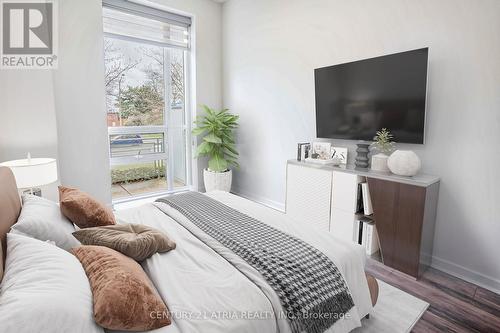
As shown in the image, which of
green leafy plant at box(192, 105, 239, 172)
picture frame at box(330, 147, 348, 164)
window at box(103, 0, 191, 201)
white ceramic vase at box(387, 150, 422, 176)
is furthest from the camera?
green leafy plant at box(192, 105, 239, 172)

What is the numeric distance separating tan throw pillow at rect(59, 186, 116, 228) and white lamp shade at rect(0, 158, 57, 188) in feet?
2.93

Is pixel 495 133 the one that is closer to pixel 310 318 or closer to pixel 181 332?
pixel 310 318

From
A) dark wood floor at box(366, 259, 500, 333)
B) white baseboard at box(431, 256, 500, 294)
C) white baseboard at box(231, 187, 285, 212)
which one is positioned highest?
white baseboard at box(231, 187, 285, 212)

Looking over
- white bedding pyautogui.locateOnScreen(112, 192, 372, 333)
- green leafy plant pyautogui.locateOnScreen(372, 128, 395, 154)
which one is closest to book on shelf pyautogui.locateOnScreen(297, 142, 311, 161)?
green leafy plant pyautogui.locateOnScreen(372, 128, 395, 154)

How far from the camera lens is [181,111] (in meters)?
4.66

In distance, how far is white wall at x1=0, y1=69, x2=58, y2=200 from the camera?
2734mm

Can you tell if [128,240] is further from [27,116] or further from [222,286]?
[27,116]

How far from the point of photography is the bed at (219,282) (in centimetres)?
108

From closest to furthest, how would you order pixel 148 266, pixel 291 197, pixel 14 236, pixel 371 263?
pixel 14 236
pixel 148 266
pixel 371 263
pixel 291 197

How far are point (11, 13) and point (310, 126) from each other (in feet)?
10.9

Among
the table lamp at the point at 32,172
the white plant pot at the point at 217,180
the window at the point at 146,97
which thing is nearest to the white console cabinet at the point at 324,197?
the white plant pot at the point at 217,180

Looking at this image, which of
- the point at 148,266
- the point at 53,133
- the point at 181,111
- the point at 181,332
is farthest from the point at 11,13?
the point at 181,332

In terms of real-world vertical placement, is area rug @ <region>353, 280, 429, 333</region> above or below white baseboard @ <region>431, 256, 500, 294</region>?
below

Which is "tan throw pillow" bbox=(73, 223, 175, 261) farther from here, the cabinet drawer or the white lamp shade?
the cabinet drawer
